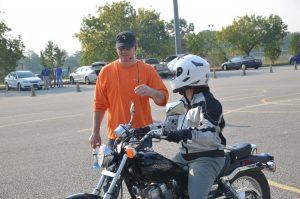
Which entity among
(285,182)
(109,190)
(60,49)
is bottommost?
(285,182)

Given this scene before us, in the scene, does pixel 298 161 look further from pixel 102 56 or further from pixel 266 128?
pixel 102 56

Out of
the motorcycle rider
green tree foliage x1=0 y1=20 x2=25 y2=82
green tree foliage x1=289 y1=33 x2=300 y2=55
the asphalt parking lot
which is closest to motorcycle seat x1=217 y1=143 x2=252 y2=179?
the motorcycle rider

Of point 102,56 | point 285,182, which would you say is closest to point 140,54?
point 102,56

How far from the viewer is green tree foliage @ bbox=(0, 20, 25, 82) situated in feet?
142

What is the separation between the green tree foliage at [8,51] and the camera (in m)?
43.3

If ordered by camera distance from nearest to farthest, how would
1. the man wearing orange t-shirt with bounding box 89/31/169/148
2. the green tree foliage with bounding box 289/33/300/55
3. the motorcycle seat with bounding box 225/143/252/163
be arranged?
the motorcycle seat with bounding box 225/143/252/163, the man wearing orange t-shirt with bounding box 89/31/169/148, the green tree foliage with bounding box 289/33/300/55

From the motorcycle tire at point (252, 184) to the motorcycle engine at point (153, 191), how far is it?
2.89 feet

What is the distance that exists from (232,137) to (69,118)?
601cm

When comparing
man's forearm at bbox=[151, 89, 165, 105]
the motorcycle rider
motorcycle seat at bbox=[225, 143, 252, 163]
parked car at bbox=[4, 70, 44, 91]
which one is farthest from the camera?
parked car at bbox=[4, 70, 44, 91]

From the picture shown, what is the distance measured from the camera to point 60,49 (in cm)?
6538

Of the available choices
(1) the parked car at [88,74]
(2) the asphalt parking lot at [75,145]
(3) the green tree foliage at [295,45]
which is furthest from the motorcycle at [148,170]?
(3) the green tree foliage at [295,45]

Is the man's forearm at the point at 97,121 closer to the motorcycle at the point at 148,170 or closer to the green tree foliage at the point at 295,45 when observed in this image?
the motorcycle at the point at 148,170

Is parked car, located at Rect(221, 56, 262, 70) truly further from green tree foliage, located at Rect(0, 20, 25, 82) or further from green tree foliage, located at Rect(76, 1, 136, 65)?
green tree foliage, located at Rect(0, 20, 25, 82)

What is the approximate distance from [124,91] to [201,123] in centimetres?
115
